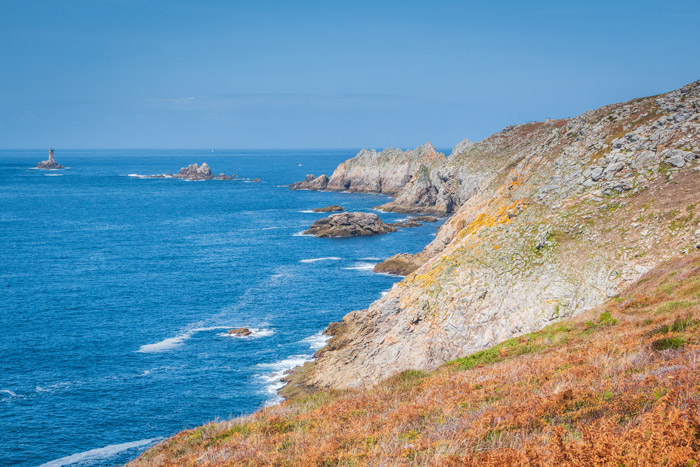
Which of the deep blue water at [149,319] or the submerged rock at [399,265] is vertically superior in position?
the submerged rock at [399,265]

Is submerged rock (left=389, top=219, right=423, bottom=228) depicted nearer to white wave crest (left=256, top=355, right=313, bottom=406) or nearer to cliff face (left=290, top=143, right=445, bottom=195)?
cliff face (left=290, top=143, right=445, bottom=195)

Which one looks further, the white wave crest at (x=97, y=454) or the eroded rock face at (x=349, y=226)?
the eroded rock face at (x=349, y=226)

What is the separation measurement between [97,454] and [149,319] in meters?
26.3

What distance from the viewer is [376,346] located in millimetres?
38844

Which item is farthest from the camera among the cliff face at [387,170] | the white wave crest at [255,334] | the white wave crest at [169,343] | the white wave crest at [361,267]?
the cliff face at [387,170]

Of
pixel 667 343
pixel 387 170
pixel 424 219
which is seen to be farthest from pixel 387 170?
pixel 667 343

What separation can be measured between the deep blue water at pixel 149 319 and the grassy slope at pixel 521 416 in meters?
24.3

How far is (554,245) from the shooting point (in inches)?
1421

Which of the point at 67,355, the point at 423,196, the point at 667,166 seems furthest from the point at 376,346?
the point at 423,196

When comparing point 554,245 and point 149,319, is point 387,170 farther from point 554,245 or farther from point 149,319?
point 554,245

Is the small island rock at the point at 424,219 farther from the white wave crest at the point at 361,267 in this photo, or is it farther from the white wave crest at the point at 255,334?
the white wave crest at the point at 255,334

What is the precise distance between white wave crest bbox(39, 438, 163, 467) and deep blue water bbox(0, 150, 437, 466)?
0.11 m

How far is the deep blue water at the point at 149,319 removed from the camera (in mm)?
39062

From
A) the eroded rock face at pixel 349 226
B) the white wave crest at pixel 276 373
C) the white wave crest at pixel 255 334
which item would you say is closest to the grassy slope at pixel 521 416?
the white wave crest at pixel 276 373
